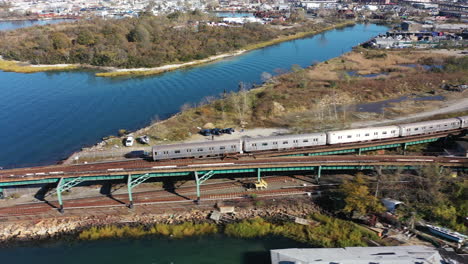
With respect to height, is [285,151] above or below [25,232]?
above

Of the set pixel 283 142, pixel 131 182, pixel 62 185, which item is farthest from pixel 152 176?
pixel 283 142

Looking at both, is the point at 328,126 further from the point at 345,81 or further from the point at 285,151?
the point at 345,81

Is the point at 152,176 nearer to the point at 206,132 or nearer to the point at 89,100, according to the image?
the point at 206,132

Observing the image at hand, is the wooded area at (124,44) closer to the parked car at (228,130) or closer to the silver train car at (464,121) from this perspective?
the parked car at (228,130)

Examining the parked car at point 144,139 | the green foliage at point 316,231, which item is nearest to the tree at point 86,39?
the parked car at point 144,139

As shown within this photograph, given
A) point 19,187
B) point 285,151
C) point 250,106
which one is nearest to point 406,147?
point 285,151

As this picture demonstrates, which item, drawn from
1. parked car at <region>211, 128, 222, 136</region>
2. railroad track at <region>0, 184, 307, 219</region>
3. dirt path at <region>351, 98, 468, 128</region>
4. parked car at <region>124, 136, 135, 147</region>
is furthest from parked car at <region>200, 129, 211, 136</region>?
dirt path at <region>351, 98, 468, 128</region>

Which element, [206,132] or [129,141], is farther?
[206,132]
